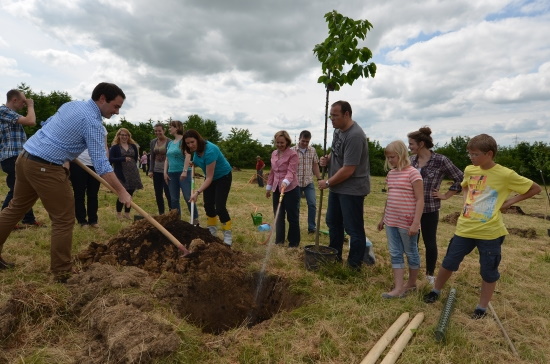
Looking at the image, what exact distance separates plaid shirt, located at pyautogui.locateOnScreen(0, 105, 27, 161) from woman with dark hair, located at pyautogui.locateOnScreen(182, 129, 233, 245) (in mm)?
2434

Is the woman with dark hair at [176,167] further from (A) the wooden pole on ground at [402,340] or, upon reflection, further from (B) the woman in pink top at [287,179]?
(A) the wooden pole on ground at [402,340]

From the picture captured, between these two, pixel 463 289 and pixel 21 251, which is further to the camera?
pixel 21 251

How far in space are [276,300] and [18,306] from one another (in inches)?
91.9

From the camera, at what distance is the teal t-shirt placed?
5098 mm

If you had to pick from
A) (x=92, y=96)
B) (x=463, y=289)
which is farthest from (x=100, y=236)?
(x=463, y=289)

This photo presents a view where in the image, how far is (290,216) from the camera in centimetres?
538

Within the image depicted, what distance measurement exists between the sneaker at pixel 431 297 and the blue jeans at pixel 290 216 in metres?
2.25

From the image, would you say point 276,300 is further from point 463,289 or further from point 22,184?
point 22,184

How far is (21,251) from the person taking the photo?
4383mm

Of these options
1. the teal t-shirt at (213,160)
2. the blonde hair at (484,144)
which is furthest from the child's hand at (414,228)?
the teal t-shirt at (213,160)

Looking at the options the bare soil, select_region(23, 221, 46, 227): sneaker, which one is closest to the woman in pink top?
the bare soil

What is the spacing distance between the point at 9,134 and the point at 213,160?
2.99 m

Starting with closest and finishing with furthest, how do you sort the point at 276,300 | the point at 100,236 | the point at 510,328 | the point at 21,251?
the point at 510,328 → the point at 276,300 → the point at 21,251 → the point at 100,236

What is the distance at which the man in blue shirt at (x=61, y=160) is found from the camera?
330cm
